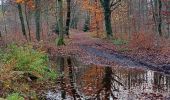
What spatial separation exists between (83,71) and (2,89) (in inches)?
267

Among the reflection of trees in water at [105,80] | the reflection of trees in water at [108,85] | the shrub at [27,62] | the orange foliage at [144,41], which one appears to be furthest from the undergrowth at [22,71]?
the orange foliage at [144,41]

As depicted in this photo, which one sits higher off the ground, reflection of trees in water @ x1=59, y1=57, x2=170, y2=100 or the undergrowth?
the undergrowth

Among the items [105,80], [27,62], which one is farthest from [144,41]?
[27,62]

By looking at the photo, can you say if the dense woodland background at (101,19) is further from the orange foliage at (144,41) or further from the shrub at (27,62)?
the shrub at (27,62)

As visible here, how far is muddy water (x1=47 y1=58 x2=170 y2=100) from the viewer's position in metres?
10.9

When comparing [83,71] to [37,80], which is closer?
[37,80]

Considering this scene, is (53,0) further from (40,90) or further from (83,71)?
(40,90)

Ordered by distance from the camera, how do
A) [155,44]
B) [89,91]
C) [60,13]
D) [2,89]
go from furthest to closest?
[60,13], [155,44], [89,91], [2,89]

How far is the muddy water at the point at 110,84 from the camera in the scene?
10.9 metres

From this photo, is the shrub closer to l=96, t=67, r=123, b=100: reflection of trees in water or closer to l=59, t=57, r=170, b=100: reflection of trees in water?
l=59, t=57, r=170, b=100: reflection of trees in water

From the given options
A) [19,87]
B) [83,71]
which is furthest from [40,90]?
[83,71]

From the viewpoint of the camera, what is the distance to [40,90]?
1173 cm

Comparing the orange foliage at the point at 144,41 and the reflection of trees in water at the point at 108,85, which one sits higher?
the orange foliage at the point at 144,41

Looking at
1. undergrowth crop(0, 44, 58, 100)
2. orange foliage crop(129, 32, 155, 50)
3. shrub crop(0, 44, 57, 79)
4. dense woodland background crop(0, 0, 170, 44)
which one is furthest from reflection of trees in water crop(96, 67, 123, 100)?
dense woodland background crop(0, 0, 170, 44)
